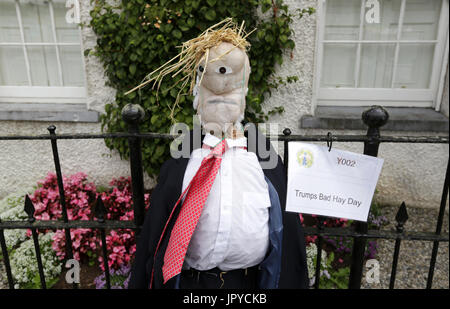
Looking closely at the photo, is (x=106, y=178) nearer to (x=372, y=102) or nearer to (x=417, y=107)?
(x=372, y=102)

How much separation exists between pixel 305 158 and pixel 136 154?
723 millimetres

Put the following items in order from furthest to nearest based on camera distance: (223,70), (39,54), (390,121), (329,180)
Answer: (39,54), (390,121), (329,180), (223,70)

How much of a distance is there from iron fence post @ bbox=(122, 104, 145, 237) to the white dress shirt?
0.99 ft

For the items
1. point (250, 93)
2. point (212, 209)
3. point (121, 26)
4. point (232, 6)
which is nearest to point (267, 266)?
point (212, 209)

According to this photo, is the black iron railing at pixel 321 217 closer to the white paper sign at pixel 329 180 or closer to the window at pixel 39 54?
the white paper sign at pixel 329 180

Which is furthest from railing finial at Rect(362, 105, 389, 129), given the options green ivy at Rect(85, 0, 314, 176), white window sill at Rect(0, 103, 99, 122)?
white window sill at Rect(0, 103, 99, 122)

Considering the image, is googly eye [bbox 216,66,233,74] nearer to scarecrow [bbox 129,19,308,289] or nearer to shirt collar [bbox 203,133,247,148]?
scarecrow [bbox 129,19,308,289]

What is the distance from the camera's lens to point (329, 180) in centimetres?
130

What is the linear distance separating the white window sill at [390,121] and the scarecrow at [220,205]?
205 centimetres

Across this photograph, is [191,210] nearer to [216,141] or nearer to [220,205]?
[220,205]

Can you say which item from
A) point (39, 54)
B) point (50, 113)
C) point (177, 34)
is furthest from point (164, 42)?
point (39, 54)

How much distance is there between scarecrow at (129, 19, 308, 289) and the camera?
1.20 metres

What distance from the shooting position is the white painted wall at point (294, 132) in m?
3.22

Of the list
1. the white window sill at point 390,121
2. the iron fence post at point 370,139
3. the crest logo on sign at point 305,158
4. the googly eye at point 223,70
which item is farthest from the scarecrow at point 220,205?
the white window sill at point 390,121
